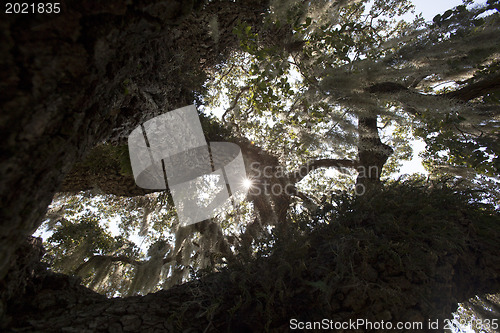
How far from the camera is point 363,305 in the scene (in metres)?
1.50

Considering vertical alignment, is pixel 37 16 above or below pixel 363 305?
above

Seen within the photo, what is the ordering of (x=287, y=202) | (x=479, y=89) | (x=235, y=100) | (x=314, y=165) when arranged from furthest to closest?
1. (x=235, y=100)
2. (x=314, y=165)
3. (x=287, y=202)
4. (x=479, y=89)

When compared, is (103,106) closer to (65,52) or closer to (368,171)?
(65,52)

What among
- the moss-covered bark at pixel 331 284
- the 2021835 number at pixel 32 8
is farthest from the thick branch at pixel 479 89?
the 2021835 number at pixel 32 8

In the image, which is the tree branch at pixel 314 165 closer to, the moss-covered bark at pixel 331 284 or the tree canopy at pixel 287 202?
the tree canopy at pixel 287 202

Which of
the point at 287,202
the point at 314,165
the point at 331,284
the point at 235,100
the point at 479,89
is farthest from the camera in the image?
the point at 235,100

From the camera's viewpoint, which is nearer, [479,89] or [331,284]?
[331,284]

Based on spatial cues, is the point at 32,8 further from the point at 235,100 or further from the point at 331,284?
the point at 235,100

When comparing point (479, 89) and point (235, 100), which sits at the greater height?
point (235, 100)

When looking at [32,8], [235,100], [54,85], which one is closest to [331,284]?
[54,85]

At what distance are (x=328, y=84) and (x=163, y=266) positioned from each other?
4.35 meters

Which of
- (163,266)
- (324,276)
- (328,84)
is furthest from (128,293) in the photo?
(328,84)

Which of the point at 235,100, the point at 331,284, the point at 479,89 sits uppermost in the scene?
the point at 235,100

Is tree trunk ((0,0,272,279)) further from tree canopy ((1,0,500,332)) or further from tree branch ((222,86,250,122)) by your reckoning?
tree branch ((222,86,250,122))
